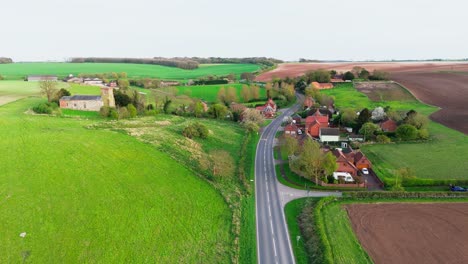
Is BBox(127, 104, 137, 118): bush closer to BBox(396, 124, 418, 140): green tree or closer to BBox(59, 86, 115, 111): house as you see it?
BBox(59, 86, 115, 111): house

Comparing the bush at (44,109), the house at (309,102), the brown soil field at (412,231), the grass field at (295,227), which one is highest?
the bush at (44,109)

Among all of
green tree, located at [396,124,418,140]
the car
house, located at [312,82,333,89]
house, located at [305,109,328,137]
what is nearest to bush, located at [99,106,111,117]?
house, located at [305,109,328,137]

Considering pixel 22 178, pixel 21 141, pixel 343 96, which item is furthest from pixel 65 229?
pixel 343 96

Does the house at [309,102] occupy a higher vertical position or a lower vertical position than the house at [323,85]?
lower

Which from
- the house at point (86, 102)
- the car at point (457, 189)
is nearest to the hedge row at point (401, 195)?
the car at point (457, 189)

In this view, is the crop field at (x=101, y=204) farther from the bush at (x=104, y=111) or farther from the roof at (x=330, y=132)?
the roof at (x=330, y=132)

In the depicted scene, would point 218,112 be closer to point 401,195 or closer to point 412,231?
point 401,195

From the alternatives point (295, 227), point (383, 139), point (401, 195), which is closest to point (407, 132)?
point (383, 139)
